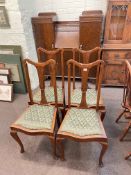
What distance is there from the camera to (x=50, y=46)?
109 inches

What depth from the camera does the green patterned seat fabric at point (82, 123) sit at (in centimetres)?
143

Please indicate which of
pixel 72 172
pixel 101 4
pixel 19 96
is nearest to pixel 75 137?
pixel 72 172

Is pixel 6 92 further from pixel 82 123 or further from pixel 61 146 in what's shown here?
→ pixel 82 123

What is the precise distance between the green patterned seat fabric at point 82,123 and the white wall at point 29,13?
143 centimetres

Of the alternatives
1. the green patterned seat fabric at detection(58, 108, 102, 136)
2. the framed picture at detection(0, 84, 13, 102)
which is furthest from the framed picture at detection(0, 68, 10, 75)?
the green patterned seat fabric at detection(58, 108, 102, 136)

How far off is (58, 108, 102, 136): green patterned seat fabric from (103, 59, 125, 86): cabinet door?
4.11ft

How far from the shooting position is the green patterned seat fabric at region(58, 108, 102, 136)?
1429 mm

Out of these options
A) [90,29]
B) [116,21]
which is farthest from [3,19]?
[116,21]

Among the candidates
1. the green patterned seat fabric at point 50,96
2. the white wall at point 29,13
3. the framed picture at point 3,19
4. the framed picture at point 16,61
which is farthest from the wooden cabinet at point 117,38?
the framed picture at point 3,19

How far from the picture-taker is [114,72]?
2.72m

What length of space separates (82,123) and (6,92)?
162cm

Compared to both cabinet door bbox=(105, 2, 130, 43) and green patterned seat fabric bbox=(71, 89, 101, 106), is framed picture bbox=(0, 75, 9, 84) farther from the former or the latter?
cabinet door bbox=(105, 2, 130, 43)

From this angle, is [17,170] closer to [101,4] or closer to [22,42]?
[22,42]

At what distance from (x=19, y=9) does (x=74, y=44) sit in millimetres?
1001
